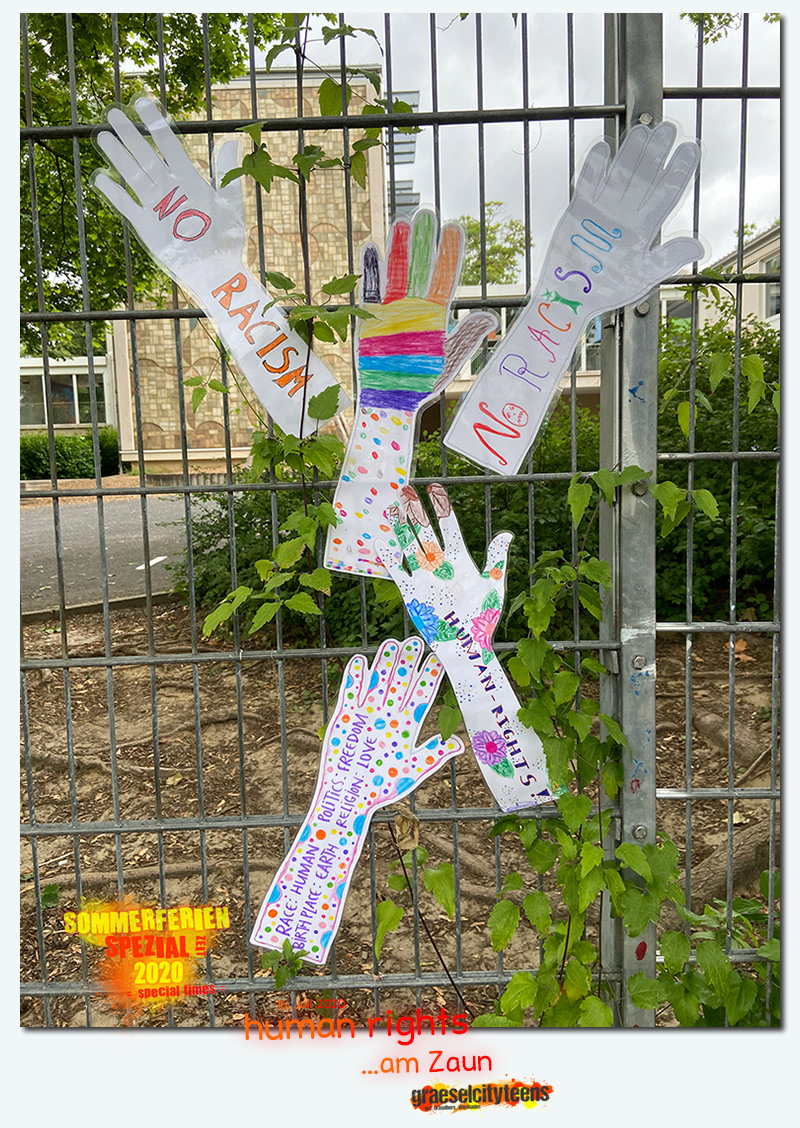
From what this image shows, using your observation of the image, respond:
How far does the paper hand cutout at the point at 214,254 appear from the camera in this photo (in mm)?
2072

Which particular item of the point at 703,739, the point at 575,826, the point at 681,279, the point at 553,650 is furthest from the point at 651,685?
the point at 703,739

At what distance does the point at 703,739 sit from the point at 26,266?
5.78 metres

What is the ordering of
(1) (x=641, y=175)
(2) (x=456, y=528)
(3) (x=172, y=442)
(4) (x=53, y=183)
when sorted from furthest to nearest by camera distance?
(3) (x=172, y=442) → (4) (x=53, y=183) → (2) (x=456, y=528) → (1) (x=641, y=175)

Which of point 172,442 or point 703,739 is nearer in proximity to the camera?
point 703,739

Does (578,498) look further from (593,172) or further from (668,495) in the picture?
(593,172)

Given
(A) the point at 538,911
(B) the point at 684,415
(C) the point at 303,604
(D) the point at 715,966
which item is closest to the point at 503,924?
(A) the point at 538,911

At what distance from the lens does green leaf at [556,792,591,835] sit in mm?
2020

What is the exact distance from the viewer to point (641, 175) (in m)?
2.01

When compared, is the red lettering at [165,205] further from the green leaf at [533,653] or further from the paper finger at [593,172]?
the green leaf at [533,653]

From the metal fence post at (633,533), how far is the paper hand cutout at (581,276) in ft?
0.26

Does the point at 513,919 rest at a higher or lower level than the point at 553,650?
lower

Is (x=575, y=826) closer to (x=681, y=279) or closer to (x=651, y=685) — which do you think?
(x=651, y=685)

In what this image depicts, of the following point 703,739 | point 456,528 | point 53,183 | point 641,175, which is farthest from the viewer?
point 53,183

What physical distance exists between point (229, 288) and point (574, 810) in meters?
1.69
